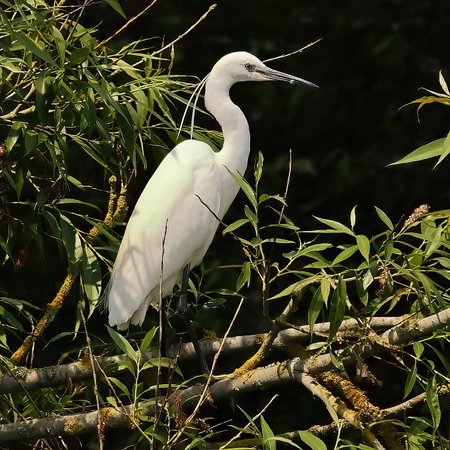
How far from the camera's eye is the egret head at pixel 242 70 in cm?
234

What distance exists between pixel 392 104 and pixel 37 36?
5.99ft

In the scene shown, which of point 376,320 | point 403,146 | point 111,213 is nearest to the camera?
point 376,320

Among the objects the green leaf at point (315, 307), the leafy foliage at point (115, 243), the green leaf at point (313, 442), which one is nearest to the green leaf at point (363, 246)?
the leafy foliage at point (115, 243)

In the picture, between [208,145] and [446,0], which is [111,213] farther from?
[446,0]

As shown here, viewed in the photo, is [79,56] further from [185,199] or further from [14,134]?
[185,199]

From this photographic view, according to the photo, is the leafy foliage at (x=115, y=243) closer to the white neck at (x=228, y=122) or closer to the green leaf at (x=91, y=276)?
the green leaf at (x=91, y=276)

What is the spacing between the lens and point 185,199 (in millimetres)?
2365

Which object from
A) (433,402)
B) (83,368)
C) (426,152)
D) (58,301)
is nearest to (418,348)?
(433,402)

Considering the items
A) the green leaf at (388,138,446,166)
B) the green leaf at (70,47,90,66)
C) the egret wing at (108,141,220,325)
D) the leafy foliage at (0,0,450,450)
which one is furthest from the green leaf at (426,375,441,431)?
the egret wing at (108,141,220,325)

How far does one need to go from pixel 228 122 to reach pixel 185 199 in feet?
0.54

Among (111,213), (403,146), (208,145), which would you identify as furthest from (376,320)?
(403,146)

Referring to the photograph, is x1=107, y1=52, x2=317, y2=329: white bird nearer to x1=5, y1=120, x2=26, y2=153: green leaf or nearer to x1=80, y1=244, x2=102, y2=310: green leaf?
x1=80, y1=244, x2=102, y2=310: green leaf

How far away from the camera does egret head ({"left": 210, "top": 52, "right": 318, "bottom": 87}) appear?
2340mm

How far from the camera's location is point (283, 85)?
11.3 ft
